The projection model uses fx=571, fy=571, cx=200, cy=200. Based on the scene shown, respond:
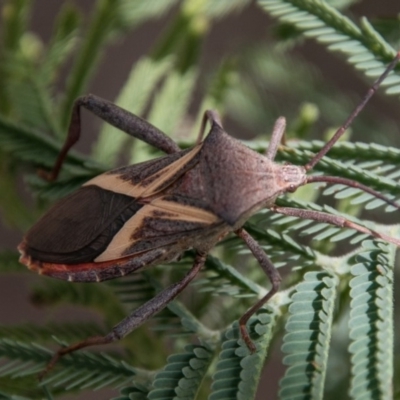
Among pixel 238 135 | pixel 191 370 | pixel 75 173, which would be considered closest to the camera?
pixel 191 370

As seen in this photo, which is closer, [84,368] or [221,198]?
[84,368]

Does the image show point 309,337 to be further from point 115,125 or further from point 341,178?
point 115,125

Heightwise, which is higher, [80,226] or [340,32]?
[340,32]

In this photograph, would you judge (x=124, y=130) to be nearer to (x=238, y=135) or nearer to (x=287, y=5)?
(x=287, y=5)

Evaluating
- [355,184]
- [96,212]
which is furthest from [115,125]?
[355,184]

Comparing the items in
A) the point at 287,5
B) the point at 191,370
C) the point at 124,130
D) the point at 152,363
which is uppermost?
the point at 287,5

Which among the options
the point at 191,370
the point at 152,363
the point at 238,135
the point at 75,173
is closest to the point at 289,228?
the point at 191,370
